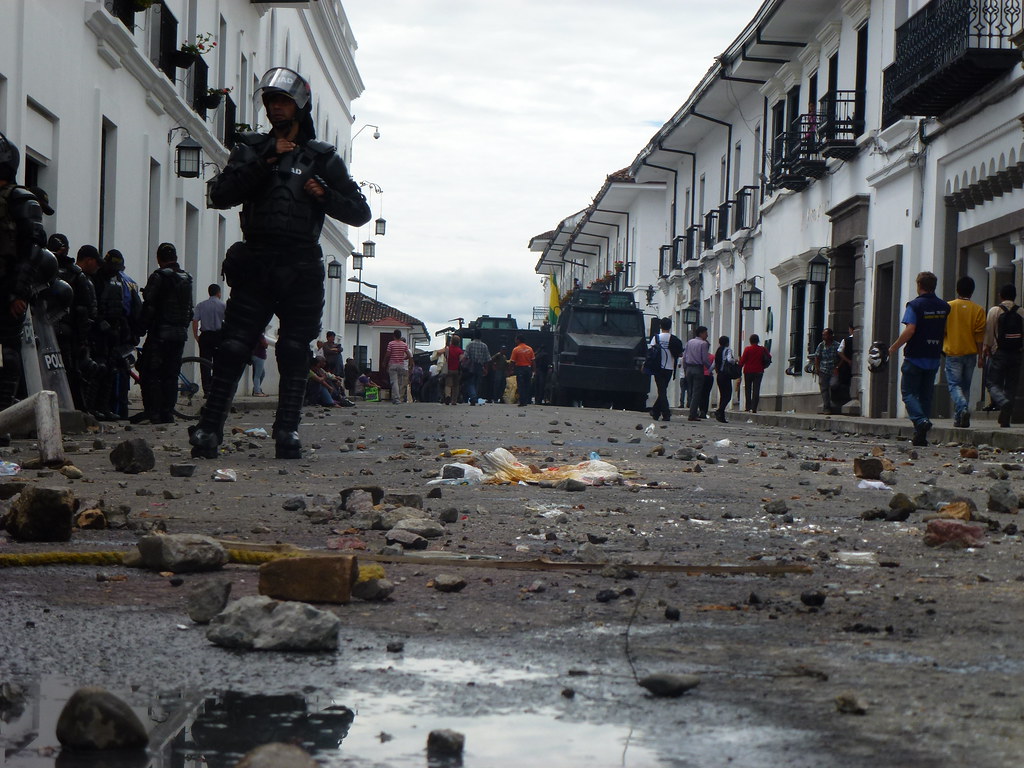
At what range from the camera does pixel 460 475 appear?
7.31m

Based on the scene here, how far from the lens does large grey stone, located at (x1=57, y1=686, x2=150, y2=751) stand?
2.11m

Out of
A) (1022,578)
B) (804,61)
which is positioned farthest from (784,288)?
(1022,578)

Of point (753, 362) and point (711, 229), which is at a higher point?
point (711, 229)

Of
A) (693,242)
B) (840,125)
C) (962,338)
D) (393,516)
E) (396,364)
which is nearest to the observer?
(393,516)

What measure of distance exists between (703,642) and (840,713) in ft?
2.23

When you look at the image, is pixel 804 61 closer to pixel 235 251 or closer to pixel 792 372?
pixel 792 372

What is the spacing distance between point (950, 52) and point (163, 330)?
35.5 feet

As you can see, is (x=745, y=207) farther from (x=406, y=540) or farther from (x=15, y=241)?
(x=406, y=540)

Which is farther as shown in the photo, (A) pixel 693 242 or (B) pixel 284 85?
(A) pixel 693 242

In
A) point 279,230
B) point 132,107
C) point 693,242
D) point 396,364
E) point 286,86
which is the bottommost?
point 396,364

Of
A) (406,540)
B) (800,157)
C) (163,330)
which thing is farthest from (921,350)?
(800,157)

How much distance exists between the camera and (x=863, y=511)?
6.03 metres

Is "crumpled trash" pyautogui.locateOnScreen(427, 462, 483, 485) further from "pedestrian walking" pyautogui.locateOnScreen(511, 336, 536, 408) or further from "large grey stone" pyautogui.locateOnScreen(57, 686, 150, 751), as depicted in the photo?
"pedestrian walking" pyautogui.locateOnScreen(511, 336, 536, 408)

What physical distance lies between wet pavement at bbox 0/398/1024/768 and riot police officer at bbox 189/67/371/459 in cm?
222
